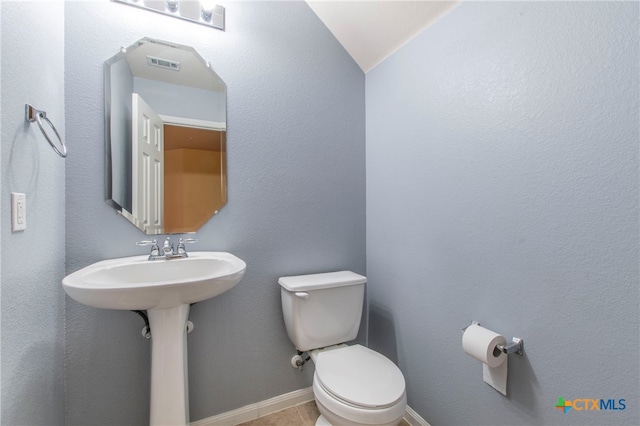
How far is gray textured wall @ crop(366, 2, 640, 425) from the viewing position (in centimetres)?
77

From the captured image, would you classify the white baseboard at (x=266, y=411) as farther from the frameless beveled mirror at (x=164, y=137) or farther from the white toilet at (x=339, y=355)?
the frameless beveled mirror at (x=164, y=137)

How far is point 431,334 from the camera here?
1.32 meters

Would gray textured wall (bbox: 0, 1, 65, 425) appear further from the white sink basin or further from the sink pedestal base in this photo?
the sink pedestal base

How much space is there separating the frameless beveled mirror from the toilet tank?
583mm

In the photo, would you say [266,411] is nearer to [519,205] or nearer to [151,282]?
[151,282]

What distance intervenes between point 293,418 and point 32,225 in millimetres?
1438

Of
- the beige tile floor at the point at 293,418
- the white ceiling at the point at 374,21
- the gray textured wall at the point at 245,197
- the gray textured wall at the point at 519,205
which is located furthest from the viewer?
the beige tile floor at the point at 293,418

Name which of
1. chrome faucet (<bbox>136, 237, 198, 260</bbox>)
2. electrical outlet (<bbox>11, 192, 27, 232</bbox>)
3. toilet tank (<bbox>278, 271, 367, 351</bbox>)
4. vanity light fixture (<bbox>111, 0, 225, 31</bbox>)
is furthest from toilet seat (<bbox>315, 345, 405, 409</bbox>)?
vanity light fixture (<bbox>111, 0, 225, 31</bbox>)

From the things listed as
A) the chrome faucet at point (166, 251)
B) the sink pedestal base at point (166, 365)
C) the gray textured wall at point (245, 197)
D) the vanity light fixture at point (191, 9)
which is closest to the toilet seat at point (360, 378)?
the gray textured wall at point (245, 197)

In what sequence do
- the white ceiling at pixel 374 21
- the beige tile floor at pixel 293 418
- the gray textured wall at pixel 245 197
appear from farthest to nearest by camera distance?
the beige tile floor at pixel 293 418, the white ceiling at pixel 374 21, the gray textured wall at pixel 245 197

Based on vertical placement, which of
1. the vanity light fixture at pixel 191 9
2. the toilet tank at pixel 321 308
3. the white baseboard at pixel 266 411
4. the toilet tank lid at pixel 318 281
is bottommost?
the white baseboard at pixel 266 411

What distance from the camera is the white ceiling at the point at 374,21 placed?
1309mm

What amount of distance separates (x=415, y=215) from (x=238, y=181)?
3.03 feet

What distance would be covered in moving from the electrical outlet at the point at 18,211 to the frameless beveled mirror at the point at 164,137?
36cm
